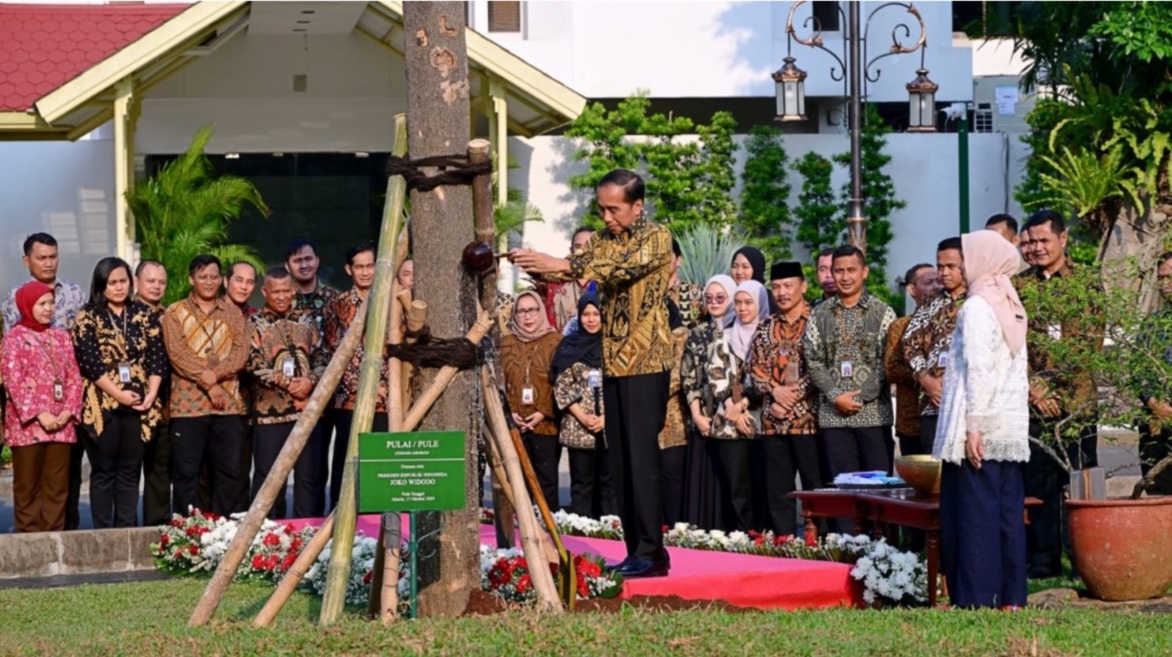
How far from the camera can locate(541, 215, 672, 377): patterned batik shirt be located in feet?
Result: 29.5

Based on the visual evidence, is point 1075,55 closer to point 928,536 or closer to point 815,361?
point 815,361

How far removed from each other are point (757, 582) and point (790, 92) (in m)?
13.0

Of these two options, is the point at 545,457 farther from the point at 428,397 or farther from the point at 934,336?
the point at 428,397

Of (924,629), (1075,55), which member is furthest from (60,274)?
(924,629)

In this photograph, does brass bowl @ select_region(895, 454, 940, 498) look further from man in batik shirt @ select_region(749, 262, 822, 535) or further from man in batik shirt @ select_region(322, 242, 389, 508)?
man in batik shirt @ select_region(322, 242, 389, 508)

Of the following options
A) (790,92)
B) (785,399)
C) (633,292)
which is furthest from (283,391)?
(790,92)

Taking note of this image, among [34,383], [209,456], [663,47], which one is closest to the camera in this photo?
[34,383]

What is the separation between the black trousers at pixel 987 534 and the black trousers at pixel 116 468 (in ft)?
22.2

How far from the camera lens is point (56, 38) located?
25719 mm

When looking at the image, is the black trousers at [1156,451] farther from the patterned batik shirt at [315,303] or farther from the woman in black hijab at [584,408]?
the patterned batik shirt at [315,303]

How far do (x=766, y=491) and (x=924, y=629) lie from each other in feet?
17.5

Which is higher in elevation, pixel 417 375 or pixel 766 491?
pixel 417 375

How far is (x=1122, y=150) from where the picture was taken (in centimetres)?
2597

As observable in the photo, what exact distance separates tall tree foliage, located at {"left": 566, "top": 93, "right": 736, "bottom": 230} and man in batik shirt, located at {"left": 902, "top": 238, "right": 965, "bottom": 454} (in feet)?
51.7
